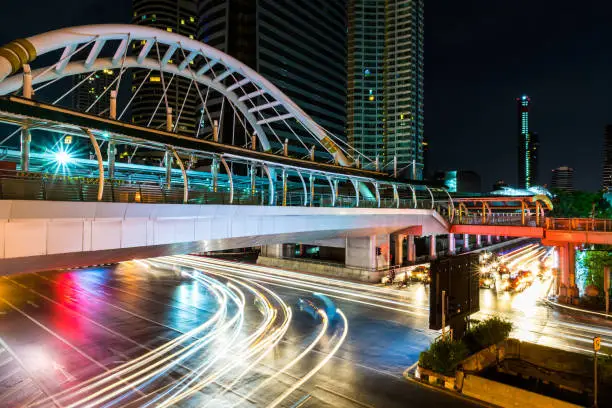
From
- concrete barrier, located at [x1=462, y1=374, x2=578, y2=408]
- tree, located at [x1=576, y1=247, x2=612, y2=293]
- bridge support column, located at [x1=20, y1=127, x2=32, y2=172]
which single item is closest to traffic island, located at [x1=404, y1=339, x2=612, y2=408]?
concrete barrier, located at [x1=462, y1=374, x2=578, y2=408]

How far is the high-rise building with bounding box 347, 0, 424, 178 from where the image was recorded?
508ft

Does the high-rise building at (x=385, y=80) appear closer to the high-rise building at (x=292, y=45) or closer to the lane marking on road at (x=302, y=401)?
the high-rise building at (x=292, y=45)

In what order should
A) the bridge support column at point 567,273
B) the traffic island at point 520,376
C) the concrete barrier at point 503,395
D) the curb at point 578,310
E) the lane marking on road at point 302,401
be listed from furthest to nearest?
1. the bridge support column at point 567,273
2. the curb at point 578,310
3. the traffic island at point 520,376
4. the lane marking on road at point 302,401
5. the concrete barrier at point 503,395

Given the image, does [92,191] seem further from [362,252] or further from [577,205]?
[577,205]

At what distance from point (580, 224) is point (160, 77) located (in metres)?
169

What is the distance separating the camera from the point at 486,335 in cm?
1638

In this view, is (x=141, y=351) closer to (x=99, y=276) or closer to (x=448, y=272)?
(x=448, y=272)

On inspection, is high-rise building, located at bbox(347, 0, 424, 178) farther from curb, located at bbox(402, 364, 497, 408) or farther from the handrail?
curb, located at bbox(402, 364, 497, 408)

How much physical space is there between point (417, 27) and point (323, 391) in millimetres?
174852

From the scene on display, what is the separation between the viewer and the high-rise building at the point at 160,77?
16088 cm

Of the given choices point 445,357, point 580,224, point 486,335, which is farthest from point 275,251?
point 445,357

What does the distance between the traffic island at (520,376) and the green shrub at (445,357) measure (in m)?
0.06

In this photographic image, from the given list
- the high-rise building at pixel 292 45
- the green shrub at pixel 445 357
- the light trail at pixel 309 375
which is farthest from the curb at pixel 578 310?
the high-rise building at pixel 292 45

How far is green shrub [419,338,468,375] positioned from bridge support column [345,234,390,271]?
2087 cm
